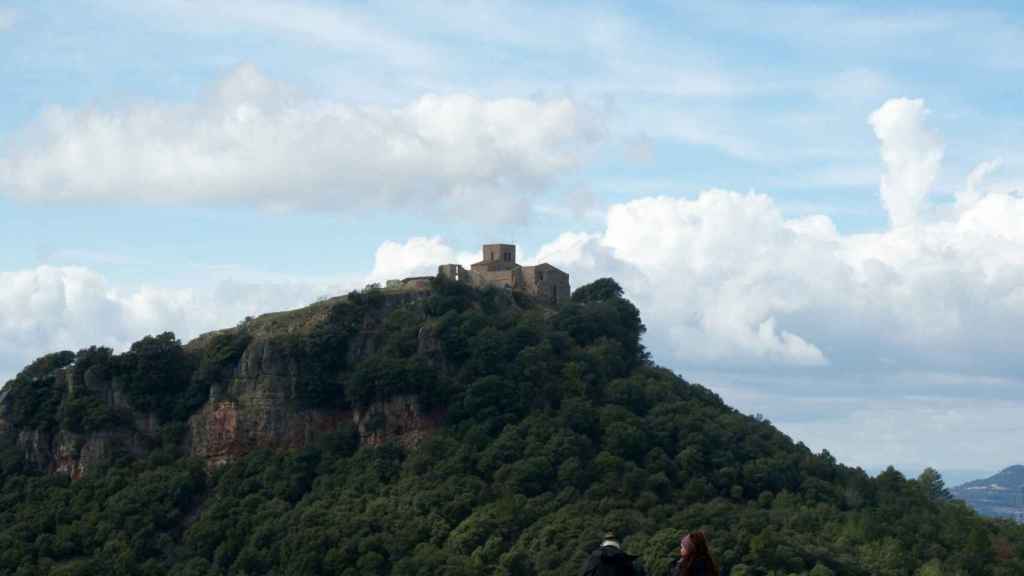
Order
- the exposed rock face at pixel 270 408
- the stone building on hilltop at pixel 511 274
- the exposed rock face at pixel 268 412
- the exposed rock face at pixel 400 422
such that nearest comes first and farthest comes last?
the exposed rock face at pixel 400 422, the exposed rock face at pixel 270 408, the exposed rock face at pixel 268 412, the stone building on hilltop at pixel 511 274

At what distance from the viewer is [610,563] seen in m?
21.3

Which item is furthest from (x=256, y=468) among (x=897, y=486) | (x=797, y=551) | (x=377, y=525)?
(x=897, y=486)

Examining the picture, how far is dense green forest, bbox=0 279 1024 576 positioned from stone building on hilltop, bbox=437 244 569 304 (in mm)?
1908

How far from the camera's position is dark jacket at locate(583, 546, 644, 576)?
69.5 ft

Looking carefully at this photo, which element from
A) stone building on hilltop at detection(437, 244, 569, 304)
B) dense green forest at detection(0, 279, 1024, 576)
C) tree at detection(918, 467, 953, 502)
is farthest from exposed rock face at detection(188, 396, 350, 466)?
tree at detection(918, 467, 953, 502)

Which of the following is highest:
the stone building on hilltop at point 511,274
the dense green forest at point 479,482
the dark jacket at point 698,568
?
the stone building on hilltop at point 511,274

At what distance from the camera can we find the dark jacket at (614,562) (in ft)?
69.5

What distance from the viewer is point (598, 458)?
317 ft

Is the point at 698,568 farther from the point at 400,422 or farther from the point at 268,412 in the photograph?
the point at 268,412

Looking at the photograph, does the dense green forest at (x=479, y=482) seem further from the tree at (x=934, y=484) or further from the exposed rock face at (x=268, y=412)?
the tree at (x=934, y=484)

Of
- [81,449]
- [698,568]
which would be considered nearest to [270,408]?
[81,449]

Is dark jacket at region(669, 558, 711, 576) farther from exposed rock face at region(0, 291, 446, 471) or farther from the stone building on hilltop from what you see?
the stone building on hilltop

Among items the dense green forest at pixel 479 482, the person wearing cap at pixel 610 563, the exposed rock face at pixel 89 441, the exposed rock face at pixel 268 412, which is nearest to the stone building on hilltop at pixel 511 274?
the dense green forest at pixel 479 482

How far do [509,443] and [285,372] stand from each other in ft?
53.4
